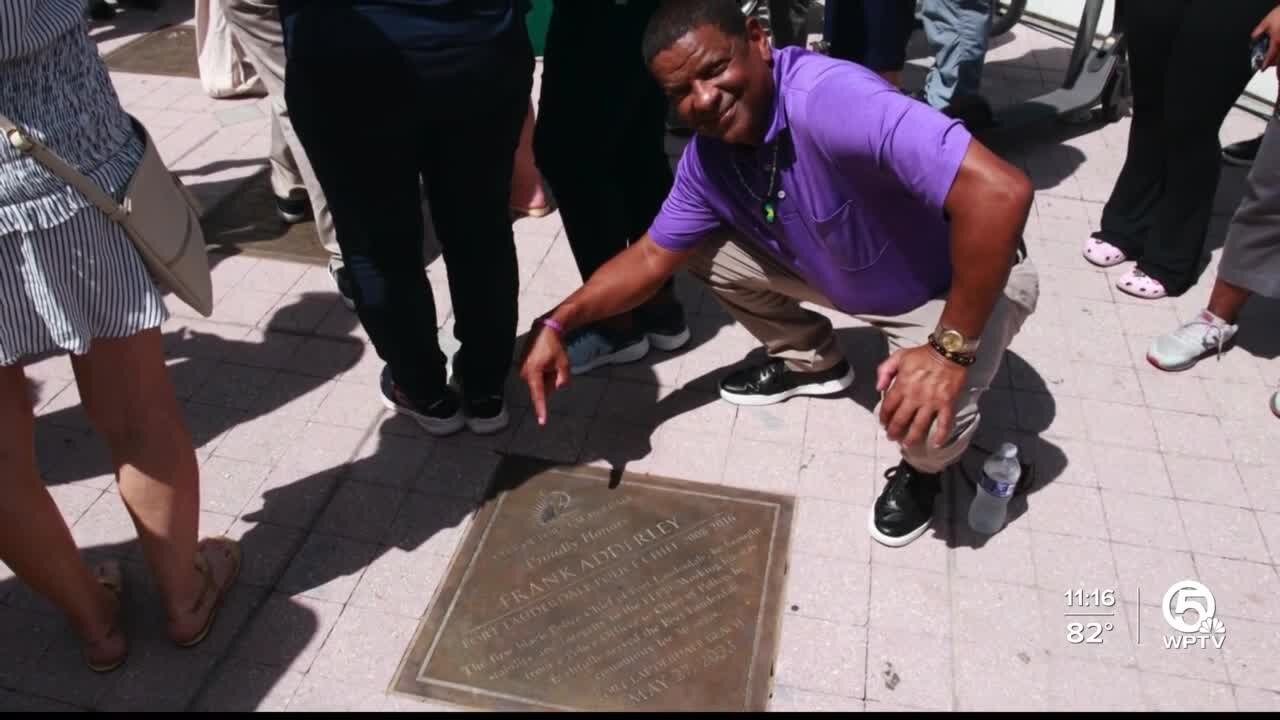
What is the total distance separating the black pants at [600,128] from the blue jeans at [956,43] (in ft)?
6.11

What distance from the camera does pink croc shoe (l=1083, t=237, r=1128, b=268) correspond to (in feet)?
12.0

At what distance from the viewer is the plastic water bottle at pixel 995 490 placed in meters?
2.51

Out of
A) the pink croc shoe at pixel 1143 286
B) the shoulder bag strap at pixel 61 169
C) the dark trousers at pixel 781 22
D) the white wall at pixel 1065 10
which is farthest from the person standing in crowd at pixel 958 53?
the shoulder bag strap at pixel 61 169

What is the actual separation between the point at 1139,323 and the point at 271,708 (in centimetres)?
302

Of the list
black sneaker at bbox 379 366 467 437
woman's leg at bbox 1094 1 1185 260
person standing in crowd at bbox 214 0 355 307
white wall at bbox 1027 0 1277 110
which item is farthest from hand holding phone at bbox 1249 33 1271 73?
person standing in crowd at bbox 214 0 355 307

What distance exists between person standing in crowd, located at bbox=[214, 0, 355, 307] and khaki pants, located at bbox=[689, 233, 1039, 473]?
1096mm

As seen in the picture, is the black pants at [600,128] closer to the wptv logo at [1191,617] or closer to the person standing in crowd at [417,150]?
the person standing in crowd at [417,150]

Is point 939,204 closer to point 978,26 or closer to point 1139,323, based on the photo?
point 1139,323

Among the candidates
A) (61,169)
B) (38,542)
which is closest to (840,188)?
(61,169)

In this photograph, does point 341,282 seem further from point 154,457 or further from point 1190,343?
point 1190,343

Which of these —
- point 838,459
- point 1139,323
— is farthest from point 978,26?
point 838,459

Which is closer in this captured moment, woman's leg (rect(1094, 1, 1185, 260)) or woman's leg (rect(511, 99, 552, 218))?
woman's leg (rect(1094, 1, 1185, 260))

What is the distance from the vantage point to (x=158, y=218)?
6.34 ft

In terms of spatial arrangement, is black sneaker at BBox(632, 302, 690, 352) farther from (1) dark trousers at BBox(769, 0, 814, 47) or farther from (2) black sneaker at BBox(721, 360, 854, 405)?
(1) dark trousers at BBox(769, 0, 814, 47)
